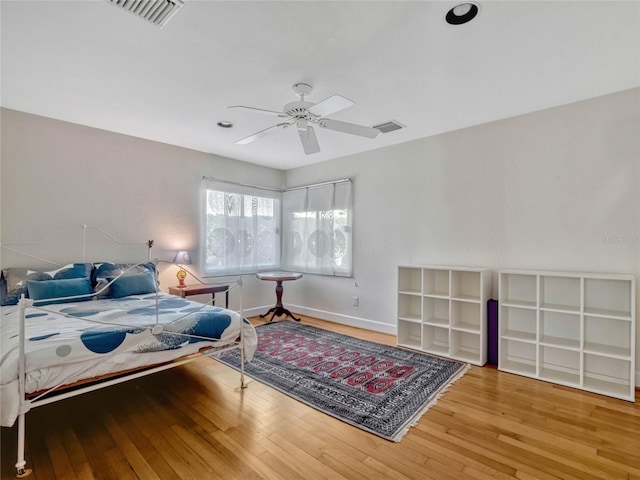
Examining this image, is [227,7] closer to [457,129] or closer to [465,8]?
[465,8]

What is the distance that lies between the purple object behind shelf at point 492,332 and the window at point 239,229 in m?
3.51

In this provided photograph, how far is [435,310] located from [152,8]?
3884 millimetres

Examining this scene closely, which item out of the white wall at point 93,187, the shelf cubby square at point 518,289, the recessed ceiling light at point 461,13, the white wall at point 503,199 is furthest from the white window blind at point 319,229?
the recessed ceiling light at point 461,13

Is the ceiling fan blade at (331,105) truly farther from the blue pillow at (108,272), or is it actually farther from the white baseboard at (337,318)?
the white baseboard at (337,318)

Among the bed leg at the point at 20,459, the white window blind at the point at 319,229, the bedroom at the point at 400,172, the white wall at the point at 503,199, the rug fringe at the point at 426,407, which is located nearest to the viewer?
the bed leg at the point at 20,459

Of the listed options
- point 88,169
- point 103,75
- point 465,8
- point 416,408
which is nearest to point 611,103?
point 465,8

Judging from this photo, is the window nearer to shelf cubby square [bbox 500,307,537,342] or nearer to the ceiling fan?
the ceiling fan

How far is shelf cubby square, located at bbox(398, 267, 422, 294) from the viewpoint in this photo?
402 cm

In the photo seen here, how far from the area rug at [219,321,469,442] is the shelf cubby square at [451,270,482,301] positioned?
75 cm

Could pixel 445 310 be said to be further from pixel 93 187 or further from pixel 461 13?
pixel 93 187

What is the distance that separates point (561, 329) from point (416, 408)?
5.87 feet

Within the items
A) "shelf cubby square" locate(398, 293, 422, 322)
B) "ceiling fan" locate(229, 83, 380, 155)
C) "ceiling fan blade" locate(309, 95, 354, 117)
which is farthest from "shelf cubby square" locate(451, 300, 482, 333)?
"ceiling fan blade" locate(309, 95, 354, 117)

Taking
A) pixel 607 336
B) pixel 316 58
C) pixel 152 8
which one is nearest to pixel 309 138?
pixel 316 58

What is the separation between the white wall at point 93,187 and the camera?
332 cm
